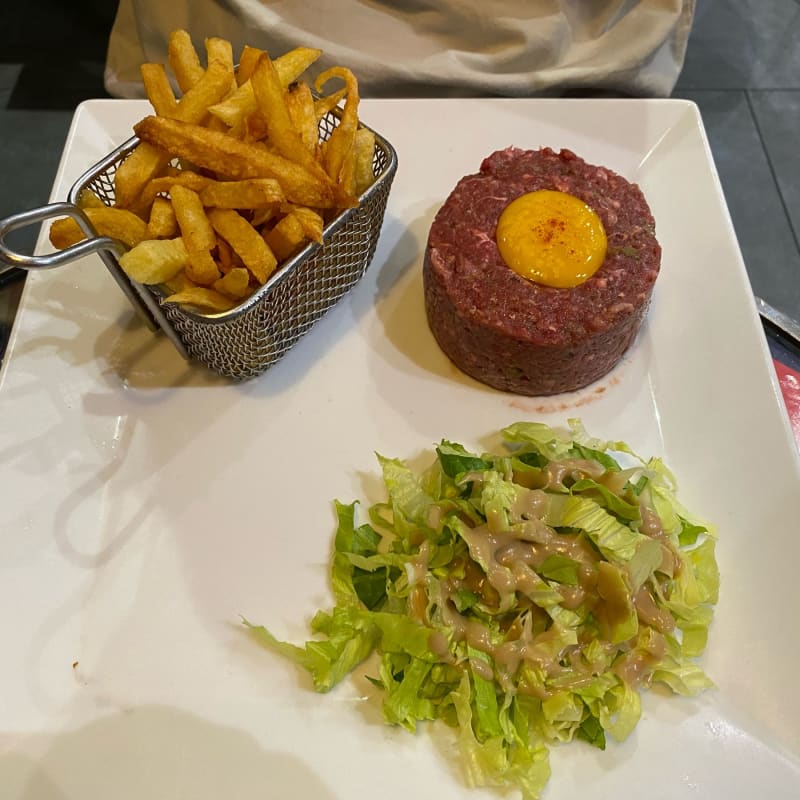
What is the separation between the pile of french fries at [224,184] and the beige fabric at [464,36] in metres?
1.32

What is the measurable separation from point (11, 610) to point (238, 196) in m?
1.47

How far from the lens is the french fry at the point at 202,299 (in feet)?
6.85

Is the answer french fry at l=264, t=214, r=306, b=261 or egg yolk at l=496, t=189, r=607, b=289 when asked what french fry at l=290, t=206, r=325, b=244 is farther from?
egg yolk at l=496, t=189, r=607, b=289

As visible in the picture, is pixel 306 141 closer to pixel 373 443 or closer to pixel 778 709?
pixel 373 443

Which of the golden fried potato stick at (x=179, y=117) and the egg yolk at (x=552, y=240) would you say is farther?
the egg yolk at (x=552, y=240)

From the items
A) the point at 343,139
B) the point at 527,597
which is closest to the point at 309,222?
the point at 343,139

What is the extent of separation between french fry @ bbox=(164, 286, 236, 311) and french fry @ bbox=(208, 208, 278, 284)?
0.14m

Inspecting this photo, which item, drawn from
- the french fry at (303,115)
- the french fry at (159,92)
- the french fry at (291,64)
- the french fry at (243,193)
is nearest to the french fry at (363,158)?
the french fry at (303,115)

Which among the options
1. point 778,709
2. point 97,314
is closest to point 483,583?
point 778,709

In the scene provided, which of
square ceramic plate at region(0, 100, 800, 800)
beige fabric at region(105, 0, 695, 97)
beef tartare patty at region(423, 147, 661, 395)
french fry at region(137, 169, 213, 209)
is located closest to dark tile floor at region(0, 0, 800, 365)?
beige fabric at region(105, 0, 695, 97)

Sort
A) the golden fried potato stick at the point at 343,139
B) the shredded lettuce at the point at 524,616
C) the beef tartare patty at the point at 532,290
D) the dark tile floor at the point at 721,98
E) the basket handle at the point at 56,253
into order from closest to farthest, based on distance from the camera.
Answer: the basket handle at the point at 56,253, the shredded lettuce at the point at 524,616, the golden fried potato stick at the point at 343,139, the beef tartare patty at the point at 532,290, the dark tile floor at the point at 721,98

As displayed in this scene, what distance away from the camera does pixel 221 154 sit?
2062mm

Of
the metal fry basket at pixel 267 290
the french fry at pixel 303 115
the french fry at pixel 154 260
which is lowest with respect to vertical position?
the metal fry basket at pixel 267 290

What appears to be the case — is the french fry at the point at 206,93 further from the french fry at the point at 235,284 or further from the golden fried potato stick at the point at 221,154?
the french fry at the point at 235,284
